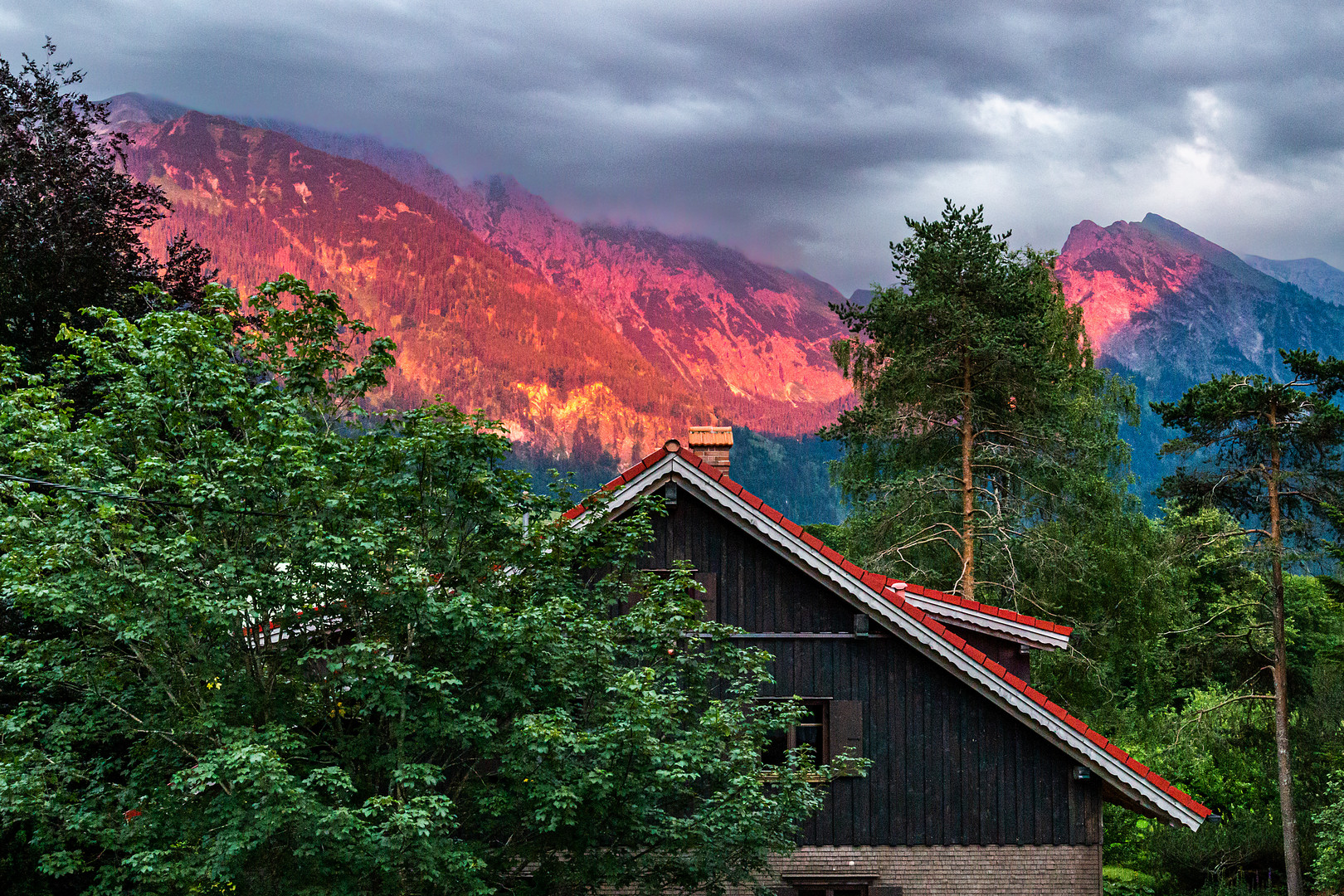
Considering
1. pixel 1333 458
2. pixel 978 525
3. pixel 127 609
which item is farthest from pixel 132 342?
pixel 1333 458

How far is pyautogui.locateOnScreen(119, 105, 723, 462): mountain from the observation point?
123312 millimetres

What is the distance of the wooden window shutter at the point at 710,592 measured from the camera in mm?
15734

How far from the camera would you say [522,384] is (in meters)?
127

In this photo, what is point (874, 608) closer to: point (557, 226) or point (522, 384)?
point (522, 384)

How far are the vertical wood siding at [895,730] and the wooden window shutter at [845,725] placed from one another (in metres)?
0.12

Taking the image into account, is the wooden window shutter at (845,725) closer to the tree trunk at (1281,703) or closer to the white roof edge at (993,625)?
the white roof edge at (993,625)

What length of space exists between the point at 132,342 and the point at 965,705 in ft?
38.9

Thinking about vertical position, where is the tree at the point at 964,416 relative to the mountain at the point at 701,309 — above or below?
below

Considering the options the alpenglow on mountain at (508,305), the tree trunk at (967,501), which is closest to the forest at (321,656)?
the tree trunk at (967,501)

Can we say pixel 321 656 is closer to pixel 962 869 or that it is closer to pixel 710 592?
pixel 710 592

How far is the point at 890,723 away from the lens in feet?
51.1

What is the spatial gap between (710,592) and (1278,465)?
57.6ft

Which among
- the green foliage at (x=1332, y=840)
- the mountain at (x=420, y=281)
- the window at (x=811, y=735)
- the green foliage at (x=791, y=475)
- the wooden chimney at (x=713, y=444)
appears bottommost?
the green foliage at (x=1332, y=840)

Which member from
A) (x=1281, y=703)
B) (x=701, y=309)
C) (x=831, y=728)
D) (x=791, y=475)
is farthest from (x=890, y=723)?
(x=701, y=309)
